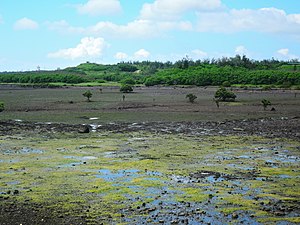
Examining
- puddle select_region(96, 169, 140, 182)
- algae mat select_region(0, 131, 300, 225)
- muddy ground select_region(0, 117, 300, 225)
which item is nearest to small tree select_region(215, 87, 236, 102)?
muddy ground select_region(0, 117, 300, 225)

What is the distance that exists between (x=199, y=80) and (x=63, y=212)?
343ft

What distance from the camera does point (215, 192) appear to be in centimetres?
1720

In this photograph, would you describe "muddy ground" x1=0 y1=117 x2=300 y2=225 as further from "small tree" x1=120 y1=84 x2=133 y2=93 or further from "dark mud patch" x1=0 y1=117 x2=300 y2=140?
"small tree" x1=120 y1=84 x2=133 y2=93

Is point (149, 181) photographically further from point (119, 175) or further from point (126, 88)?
point (126, 88)

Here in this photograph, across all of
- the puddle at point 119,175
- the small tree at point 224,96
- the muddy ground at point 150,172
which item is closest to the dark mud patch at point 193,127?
the muddy ground at point 150,172

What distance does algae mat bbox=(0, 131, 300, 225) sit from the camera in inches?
572

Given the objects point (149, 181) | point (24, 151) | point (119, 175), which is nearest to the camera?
point (149, 181)

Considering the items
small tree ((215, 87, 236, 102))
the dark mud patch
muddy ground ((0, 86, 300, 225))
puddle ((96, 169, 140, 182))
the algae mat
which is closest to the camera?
the algae mat

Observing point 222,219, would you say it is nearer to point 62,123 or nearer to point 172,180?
point 172,180

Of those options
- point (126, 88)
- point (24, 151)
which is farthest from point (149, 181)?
point (126, 88)

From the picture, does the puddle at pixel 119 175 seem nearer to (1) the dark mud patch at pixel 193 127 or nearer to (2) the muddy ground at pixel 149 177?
(2) the muddy ground at pixel 149 177

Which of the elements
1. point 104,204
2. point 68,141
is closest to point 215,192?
point 104,204

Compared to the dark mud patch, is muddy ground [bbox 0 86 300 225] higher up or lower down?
lower down

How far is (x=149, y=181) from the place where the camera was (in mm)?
19031
